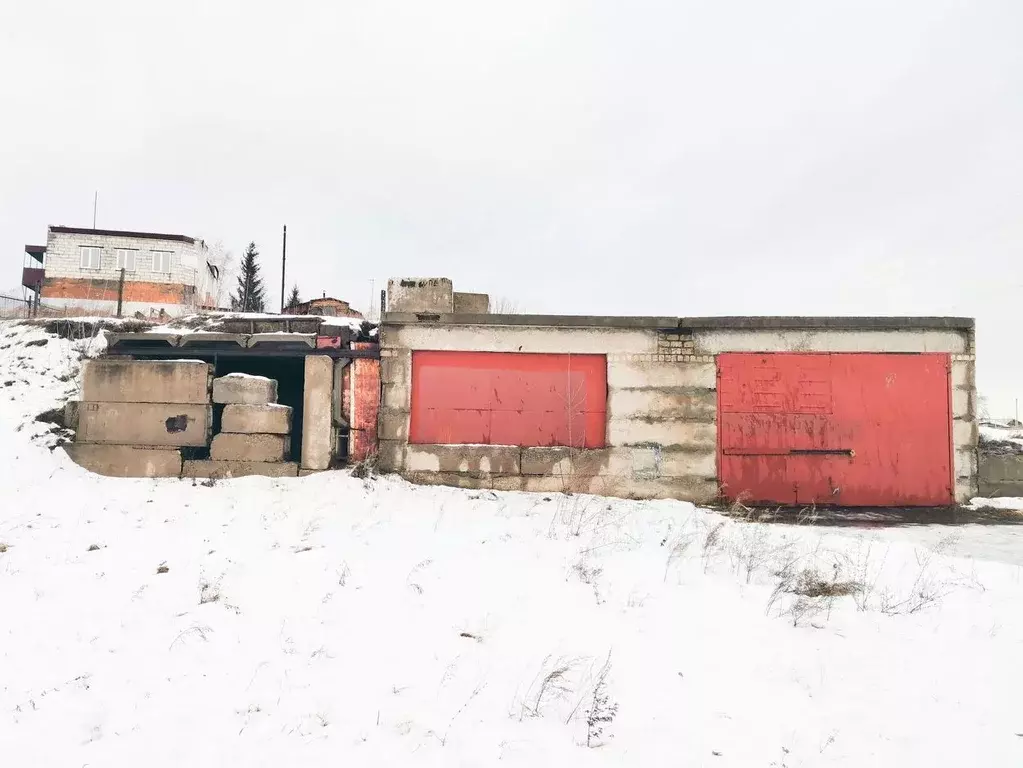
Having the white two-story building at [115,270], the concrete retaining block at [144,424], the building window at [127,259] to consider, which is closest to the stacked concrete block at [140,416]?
the concrete retaining block at [144,424]

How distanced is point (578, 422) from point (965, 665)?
609 centimetres

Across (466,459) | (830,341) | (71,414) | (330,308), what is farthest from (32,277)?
(830,341)

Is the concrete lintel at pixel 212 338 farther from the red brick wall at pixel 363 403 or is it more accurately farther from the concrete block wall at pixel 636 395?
the concrete block wall at pixel 636 395

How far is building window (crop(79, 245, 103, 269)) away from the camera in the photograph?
30828mm

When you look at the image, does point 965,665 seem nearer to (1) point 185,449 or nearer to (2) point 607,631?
(2) point 607,631

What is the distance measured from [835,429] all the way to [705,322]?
285cm

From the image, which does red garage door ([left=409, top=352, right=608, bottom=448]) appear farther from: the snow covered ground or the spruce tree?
the spruce tree

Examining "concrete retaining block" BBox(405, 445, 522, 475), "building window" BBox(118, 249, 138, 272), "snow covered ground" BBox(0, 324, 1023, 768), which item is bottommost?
"snow covered ground" BBox(0, 324, 1023, 768)

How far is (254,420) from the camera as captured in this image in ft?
30.5

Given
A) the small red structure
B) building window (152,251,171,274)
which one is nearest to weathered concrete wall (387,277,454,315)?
the small red structure

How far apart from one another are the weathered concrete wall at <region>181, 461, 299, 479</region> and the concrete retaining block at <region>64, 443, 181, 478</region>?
263mm

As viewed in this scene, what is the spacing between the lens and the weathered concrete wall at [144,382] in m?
9.38

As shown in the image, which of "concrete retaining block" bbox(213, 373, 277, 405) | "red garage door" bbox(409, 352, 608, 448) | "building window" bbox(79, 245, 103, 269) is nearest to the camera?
"concrete retaining block" bbox(213, 373, 277, 405)

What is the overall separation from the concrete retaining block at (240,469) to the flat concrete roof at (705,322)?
116 inches
